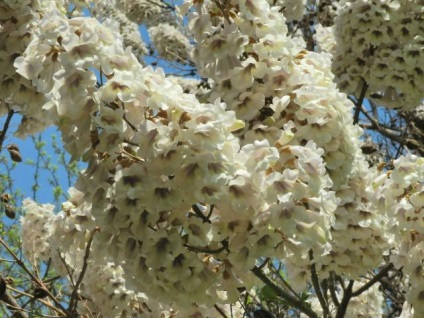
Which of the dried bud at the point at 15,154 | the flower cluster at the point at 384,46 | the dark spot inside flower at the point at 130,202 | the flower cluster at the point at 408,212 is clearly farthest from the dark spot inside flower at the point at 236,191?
the flower cluster at the point at 384,46

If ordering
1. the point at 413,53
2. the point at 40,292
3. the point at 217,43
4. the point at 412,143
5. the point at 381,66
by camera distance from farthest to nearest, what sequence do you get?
the point at 412,143 → the point at 381,66 → the point at 413,53 → the point at 40,292 → the point at 217,43

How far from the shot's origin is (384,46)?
596 cm

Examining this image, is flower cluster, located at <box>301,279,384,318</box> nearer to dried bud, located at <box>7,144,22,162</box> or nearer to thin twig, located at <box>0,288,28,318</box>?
thin twig, located at <box>0,288,28,318</box>

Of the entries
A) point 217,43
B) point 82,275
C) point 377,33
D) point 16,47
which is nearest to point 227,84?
point 217,43

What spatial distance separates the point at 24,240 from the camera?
6824 millimetres

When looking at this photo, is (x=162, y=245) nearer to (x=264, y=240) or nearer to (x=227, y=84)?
(x=264, y=240)

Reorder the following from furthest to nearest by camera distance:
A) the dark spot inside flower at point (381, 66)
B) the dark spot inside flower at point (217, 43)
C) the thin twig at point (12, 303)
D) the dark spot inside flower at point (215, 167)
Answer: the dark spot inside flower at point (381, 66) → the thin twig at point (12, 303) → the dark spot inside flower at point (217, 43) → the dark spot inside flower at point (215, 167)

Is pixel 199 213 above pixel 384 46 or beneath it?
beneath

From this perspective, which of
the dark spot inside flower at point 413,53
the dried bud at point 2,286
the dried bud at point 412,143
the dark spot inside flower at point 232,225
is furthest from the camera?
the dried bud at point 412,143

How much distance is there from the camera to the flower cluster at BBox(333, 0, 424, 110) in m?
5.70

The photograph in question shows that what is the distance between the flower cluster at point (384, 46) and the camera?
18.7 ft

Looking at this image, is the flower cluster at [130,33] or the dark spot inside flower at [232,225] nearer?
the dark spot inside flower at [232,225]

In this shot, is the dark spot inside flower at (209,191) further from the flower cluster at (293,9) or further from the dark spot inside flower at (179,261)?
the flower cluster at (293,9)

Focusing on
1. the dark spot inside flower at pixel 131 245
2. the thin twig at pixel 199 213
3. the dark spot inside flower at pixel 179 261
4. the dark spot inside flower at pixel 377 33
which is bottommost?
the dark spot inside flower at pixel 179 261
